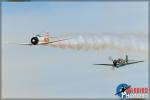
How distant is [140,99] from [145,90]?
107 inches

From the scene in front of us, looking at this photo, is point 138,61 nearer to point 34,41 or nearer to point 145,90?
point 145,90

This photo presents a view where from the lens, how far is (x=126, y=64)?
51938 millimetres

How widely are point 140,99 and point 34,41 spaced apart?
19.6m

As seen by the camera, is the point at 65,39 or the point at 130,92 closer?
the point at 65,39

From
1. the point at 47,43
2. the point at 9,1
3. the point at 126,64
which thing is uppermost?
the point at 9,1

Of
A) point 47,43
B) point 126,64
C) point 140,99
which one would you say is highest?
point 47,43

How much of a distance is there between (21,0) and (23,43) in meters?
7.06

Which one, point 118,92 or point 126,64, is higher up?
point 126,64

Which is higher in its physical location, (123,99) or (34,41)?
(34,41)

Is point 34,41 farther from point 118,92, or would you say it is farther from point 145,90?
→ point 145,90

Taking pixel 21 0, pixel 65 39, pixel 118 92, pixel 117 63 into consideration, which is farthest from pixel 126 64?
pixel 21 0

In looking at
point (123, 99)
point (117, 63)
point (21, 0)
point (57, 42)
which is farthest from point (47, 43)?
point (123, 99)

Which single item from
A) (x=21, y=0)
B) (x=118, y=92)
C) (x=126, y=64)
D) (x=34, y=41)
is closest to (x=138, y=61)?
(x=126, y=64)

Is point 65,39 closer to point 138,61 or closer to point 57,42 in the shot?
point 57,42
